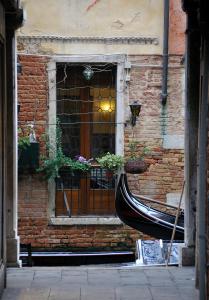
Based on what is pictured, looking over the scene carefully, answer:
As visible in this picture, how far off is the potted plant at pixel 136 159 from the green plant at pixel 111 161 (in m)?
0.12

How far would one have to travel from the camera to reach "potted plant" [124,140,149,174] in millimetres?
10648

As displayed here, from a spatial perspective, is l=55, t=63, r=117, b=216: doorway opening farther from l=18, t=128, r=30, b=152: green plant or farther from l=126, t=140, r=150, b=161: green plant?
l=18, t=128, r=30, b=152: green plant

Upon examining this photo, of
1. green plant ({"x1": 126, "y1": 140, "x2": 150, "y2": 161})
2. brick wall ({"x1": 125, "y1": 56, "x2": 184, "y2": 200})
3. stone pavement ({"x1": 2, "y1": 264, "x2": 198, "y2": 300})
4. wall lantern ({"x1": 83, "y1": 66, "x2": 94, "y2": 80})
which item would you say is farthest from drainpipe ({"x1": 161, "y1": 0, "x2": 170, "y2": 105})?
stone pavement ({"x1": 2, "y1": 264, "x2": 198, "y2": 300})

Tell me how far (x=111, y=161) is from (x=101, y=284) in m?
4.53

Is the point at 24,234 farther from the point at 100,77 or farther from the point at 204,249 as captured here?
the point at 204,249

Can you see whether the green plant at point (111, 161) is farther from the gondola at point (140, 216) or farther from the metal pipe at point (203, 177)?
the metal pipe at point (203, 177)

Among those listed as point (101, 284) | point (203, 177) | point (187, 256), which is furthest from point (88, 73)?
point (203, 177)

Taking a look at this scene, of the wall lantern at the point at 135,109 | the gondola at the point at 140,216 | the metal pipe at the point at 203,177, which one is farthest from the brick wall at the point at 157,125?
the metal pipe at the point at 203,177

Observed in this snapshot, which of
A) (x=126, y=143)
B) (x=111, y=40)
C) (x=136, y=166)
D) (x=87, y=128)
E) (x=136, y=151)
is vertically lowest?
(x=136, y=166)

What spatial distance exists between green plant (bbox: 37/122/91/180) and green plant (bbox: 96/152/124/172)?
25 centimetres

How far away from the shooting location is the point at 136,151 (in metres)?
11.4

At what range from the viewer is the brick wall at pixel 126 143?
11.3 meters

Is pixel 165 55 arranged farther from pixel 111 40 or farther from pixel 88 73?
Result: pixel 88 73

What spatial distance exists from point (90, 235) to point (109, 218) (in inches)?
16.8
